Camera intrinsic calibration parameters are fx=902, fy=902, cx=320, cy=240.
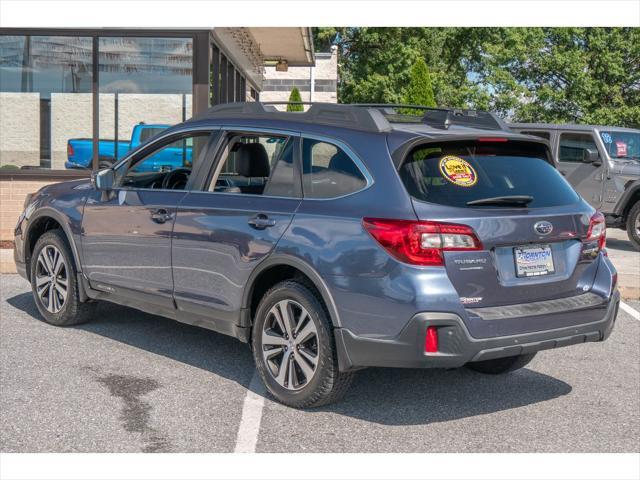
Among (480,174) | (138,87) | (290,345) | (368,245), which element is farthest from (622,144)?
(368,245)

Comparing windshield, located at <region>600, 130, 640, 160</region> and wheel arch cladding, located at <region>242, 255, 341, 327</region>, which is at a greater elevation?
windshield, located at <region>600, 130, 640, 160</region>

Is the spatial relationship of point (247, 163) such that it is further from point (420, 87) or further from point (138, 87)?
point (420, 87)

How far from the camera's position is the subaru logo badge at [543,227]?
508cm

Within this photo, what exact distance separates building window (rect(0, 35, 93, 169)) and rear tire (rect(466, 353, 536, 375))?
30.3 feet

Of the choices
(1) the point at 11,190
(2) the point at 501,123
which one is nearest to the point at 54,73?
(1) the point at 11,190

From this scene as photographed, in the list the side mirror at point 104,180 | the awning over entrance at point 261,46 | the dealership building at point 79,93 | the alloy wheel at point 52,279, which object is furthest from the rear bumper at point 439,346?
the awning over entrance at point 261,46

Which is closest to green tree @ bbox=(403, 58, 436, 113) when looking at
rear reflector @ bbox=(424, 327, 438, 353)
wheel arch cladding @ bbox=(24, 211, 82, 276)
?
wheel arch cladding @ bbox=(24, 211, 82, 276)

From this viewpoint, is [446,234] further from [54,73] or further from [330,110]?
[54,73]

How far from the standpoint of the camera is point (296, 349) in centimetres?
539

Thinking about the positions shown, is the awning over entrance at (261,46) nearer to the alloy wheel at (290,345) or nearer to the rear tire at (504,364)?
the rear tire at (504,364)

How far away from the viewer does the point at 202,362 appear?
6508mm

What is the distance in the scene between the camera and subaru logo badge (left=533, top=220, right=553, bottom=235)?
508 cm

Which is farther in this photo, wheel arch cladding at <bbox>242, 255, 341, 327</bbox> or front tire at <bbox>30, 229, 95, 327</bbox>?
front tire at <bbox>30, 229, 95, 327</bbox>

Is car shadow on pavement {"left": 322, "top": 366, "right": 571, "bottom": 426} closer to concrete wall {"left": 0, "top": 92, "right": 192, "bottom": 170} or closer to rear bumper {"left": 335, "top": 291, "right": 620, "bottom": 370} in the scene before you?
rear bumper {"left": 335, "top": 291, "right": 620, "bottom": 370}
